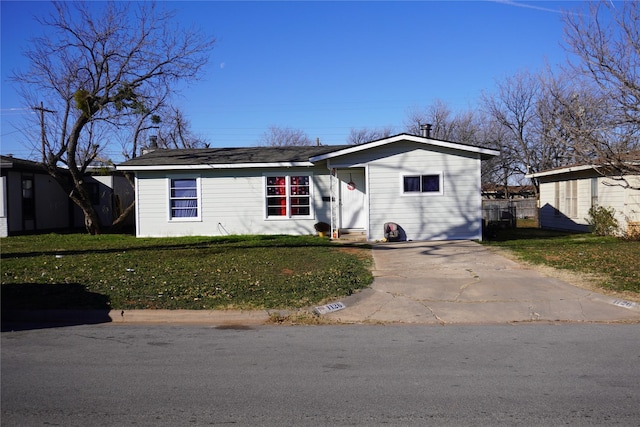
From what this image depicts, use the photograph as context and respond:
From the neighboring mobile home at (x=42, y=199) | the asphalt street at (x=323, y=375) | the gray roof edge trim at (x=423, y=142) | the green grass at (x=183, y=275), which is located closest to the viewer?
the asphalt street at (x=323, y=375)

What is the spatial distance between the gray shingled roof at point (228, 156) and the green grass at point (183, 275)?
13.1ft

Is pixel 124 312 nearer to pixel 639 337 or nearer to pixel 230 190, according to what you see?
pixel 639 337

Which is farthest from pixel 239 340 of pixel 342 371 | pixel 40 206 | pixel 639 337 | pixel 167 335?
pixel 40 206

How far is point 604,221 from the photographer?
20.3m

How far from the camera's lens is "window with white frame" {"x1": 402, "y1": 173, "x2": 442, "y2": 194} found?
1784 cm

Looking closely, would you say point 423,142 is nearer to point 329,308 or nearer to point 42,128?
point 329,308

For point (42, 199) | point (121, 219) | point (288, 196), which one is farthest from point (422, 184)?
point (42, 199)

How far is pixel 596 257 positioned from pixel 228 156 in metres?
12.9

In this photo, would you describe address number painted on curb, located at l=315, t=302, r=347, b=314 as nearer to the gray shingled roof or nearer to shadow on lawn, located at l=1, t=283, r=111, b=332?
shadow on lawn, located at l=1, t=283, r=111, b=332

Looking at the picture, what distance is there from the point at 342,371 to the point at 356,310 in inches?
125

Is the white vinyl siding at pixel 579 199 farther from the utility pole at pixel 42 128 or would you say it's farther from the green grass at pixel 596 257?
the utility pole at pixel 42 128

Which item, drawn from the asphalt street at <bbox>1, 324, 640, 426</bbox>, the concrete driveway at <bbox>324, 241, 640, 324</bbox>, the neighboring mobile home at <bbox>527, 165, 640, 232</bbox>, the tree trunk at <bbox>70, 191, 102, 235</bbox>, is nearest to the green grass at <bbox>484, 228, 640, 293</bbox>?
the concrete driveway at <bbox>324, 241, 640, 324</bbox>

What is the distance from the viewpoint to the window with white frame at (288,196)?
19969 millimetres

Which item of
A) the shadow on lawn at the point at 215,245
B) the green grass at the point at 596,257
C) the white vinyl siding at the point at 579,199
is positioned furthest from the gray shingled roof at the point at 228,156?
the white vinyl siding at the point at 579,199
